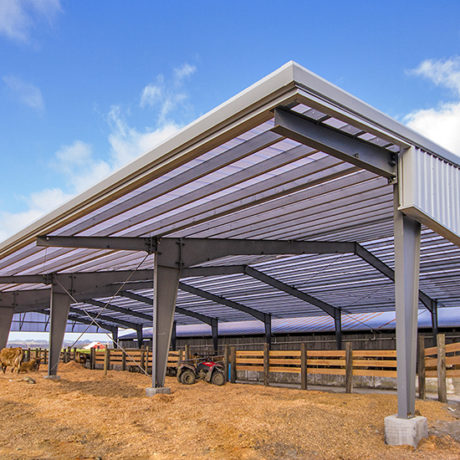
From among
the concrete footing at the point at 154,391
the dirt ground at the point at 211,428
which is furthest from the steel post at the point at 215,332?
the dirt ground at the point at 211,428

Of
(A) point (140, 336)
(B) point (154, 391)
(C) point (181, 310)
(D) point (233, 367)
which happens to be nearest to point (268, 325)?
(C) point (181, 310)

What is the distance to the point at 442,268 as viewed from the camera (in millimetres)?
19672

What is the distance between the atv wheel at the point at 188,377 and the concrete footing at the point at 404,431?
35.8 feet

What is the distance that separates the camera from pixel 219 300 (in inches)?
1110

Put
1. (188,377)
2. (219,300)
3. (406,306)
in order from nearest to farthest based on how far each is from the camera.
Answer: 1. (406,306)
2. (188,377)
3. (219,300)

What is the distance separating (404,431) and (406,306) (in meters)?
1.85

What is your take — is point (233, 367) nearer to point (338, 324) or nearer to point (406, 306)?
point (406, 306)

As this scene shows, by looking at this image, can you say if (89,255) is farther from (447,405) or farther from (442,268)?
(442,268)

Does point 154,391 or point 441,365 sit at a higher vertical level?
point 441,365

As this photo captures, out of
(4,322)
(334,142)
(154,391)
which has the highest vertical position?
(334,142)

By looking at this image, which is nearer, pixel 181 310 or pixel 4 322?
pixel 4 322

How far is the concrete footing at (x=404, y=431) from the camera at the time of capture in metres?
7.15

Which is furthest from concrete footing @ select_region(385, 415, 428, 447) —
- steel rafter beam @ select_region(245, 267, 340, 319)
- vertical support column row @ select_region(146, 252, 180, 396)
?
steel rafter beam @ select_region(245, 267, 340, 319)

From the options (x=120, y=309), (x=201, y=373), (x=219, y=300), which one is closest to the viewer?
(x=201, y=373)
